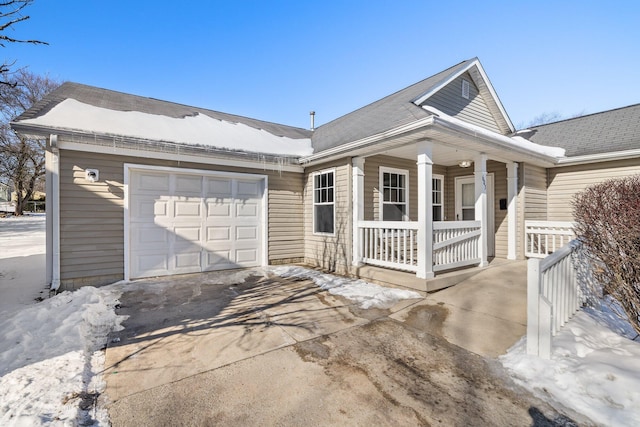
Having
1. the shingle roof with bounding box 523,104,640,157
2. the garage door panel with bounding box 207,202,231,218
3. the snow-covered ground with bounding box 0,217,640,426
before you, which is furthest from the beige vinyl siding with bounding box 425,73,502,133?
the garage door panel with bounding box 207,202,231,218

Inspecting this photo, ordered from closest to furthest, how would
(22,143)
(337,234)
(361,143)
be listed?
(361,143), (337,234), (22,143)

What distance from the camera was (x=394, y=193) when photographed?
717cm

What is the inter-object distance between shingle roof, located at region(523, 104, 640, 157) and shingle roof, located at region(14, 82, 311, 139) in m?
7.42

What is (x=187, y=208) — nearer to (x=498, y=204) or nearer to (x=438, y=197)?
(x=438, y=197)

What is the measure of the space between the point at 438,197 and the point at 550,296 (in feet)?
18.0

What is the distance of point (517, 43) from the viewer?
27.0ft

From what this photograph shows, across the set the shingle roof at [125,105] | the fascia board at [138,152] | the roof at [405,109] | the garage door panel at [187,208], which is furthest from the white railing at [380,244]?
the shingle roof at [125,105]

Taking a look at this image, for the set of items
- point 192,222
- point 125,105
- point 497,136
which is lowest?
point 192,222

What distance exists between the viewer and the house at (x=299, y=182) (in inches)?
203

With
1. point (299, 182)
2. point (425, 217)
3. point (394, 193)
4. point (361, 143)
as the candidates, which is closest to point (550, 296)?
point (425, 217)

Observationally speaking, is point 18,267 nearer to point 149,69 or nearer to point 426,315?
point 149,69

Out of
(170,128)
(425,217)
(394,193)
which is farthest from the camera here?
(394,193)

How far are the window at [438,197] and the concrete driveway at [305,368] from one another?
4.09 m

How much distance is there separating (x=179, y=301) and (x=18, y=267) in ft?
18.8
